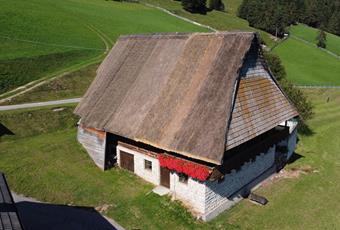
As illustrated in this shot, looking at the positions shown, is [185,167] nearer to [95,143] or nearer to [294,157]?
[95,143]

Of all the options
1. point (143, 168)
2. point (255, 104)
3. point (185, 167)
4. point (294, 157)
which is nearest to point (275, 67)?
point (294, 157)

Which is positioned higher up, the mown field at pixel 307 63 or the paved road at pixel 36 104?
the paved road at pixel 36 104

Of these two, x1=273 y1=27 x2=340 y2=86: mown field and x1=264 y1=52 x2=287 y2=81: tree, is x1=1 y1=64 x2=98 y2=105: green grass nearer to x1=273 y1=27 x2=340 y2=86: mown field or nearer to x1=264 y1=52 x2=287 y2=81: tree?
x1=264 y1=52 x2=287 y2=81: tree

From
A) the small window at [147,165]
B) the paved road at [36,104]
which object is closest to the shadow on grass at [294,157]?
the small window at [147,165]

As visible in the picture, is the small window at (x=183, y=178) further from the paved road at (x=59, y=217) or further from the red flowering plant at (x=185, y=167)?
the paved road at (x=59, y=217)

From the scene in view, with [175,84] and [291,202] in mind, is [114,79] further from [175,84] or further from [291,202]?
[291,202]

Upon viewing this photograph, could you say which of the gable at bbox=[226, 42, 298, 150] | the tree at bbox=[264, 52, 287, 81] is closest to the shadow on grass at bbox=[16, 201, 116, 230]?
the gable at bbox=[226, 42, 298, 150]
